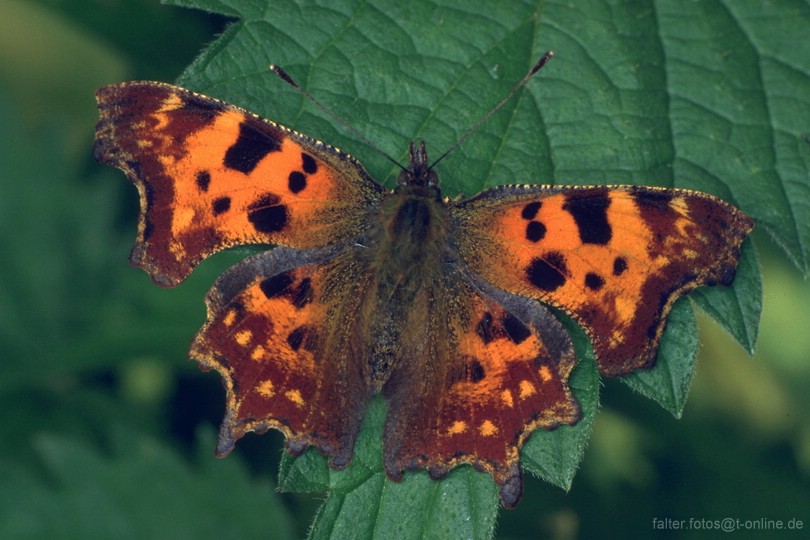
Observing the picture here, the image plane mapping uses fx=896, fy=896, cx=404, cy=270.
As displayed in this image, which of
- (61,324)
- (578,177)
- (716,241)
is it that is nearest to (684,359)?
(716,241)

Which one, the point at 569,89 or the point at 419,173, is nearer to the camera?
the point at 419,173

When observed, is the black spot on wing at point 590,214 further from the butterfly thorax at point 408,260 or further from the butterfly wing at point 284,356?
the butterfly wing at point 284,356

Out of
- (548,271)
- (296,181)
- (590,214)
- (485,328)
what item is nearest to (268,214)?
(296,181)

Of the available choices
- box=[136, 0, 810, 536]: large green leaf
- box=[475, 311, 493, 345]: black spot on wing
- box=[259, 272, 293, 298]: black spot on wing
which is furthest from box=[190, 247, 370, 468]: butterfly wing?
box=[136, 0, 810, 536]: large green leaf

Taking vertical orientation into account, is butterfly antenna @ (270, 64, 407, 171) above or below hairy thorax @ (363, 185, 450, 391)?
above

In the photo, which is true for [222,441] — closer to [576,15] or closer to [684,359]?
[684,359]

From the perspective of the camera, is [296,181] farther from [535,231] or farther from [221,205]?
[535,231]

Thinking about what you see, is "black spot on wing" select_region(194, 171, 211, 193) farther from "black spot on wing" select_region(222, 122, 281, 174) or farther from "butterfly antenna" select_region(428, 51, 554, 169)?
"butterfly antenna" select_region(428, 51, 554, 169)
